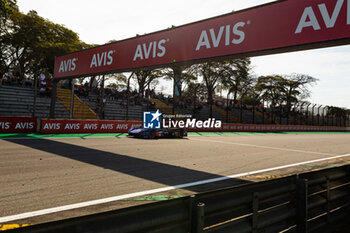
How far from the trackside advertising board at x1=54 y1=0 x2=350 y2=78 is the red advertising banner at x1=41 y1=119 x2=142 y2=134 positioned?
6322mm

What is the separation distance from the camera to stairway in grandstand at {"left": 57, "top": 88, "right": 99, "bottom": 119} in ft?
81.7

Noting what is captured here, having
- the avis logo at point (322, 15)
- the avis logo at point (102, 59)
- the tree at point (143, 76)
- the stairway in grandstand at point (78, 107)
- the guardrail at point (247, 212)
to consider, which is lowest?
the guardrail at point (247, 212)

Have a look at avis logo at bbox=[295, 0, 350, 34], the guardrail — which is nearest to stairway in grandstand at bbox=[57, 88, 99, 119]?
avis logo at bbox=[295, 0, 350, 34]

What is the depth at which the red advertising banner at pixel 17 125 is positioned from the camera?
14806mm

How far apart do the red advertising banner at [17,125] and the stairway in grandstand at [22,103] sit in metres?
5.21

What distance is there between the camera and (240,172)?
7.01 m

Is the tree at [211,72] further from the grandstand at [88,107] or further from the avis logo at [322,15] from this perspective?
the avis logo at [322,15]

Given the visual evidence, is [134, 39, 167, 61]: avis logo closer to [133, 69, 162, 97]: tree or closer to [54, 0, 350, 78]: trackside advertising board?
[54, 0, 350, 78]: trackside advertising board

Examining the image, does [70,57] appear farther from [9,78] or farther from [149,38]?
[9,78]

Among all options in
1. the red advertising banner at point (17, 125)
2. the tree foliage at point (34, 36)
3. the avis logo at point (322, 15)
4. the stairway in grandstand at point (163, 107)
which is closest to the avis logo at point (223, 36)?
the avis logo at point (322, 15)

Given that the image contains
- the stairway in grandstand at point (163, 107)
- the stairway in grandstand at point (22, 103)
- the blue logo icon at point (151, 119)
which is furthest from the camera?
the stairway in grandstand at point (163, 107)

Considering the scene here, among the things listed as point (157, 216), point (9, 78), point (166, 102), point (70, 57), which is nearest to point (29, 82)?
point (9, 78)

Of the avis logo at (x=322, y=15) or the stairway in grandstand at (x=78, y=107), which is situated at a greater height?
the avis logo at (x=322, y=15)

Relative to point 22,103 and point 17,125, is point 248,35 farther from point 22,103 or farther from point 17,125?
point 22,103
